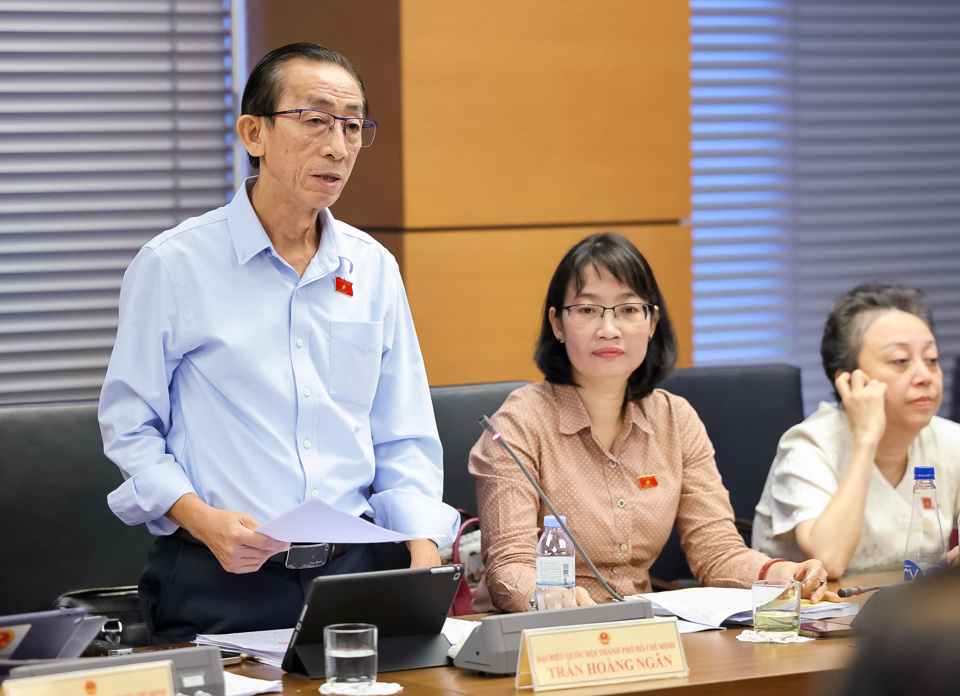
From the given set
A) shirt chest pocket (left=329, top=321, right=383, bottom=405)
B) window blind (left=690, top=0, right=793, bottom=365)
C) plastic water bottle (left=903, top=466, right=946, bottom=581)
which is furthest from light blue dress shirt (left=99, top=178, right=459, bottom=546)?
window blind (left=690, top=0, right=793, bottom=365)

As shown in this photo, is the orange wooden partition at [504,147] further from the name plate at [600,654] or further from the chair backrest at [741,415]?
the name plate at [600,654]

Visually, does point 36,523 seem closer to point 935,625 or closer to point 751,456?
point 751,456

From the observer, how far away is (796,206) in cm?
466

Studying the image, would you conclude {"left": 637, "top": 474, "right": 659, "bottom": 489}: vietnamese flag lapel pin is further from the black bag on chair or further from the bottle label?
the black bag on chair

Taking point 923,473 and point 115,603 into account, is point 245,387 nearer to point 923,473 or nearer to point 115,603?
point 115,603

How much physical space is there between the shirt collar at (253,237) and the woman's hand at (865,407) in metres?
1.29

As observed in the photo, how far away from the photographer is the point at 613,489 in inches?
102

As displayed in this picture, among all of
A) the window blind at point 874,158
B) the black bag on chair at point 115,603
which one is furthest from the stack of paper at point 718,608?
the window blind at point 874,158

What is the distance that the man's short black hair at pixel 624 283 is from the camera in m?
2.59

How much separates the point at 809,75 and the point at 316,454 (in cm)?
316

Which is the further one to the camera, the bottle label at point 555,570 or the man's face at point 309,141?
the man's face at point 309,141

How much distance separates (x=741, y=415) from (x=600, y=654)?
6.42 ft

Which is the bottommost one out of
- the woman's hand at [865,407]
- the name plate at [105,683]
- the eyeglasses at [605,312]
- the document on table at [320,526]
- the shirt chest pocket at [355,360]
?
the name plate at [105,683]

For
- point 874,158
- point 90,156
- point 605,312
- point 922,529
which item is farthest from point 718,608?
point 874,158
